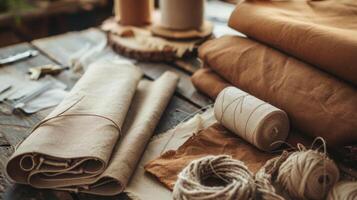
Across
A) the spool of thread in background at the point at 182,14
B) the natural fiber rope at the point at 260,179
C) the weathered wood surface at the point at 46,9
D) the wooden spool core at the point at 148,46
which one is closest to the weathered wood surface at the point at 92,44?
the wooden spool core at the point at 148,46

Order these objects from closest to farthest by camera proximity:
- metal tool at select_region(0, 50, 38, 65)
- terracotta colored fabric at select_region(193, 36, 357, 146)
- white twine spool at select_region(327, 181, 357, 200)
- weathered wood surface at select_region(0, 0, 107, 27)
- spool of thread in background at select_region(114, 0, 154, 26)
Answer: white twine spool at select_region(327, 181, 357, 200) < terracotta colored fabric at select_region(193, 36, 357, 146) < metal tool at select_region(0, 50, 38, 65) < spool of thread in background at select_region(114, 0, 154, 26) < weathered wood surface at select_region(0, 0, 107, 27)

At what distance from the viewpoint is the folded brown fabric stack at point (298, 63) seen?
704 mm

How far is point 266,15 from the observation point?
0.87m

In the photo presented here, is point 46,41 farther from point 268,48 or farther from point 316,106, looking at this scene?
point 316,106

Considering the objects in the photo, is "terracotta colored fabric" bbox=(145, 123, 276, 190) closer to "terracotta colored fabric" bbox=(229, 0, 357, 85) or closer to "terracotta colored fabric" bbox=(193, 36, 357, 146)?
"terracotta colored fabric" bbox=(193, 36, 357, 146)

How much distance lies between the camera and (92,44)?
130cm

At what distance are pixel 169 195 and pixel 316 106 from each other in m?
0.30

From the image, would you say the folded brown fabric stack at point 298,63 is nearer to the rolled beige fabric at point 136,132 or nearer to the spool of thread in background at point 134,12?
the rolled beige fabric at point 136,132

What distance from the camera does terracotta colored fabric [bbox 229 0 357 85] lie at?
710 mm

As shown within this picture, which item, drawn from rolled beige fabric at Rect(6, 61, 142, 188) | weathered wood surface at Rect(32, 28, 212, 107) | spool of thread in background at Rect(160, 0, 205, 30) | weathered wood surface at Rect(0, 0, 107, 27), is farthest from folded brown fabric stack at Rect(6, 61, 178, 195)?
weathered wood surface at Rect(0, 0, 107, 27)

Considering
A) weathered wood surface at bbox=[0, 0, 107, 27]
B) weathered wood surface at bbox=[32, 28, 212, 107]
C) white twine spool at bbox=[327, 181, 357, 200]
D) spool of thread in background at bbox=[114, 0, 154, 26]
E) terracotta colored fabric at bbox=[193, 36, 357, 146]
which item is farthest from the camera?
weathered wood surface at bbox=[0, 0, 107, 27]

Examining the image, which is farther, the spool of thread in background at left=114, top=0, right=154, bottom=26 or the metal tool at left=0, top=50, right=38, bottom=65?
the spool of thread in background at left=114, top=0, right=154, bottom=26

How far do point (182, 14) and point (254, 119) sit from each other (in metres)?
0.55

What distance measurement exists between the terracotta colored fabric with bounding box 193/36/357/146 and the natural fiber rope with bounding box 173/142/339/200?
0.09 metres
